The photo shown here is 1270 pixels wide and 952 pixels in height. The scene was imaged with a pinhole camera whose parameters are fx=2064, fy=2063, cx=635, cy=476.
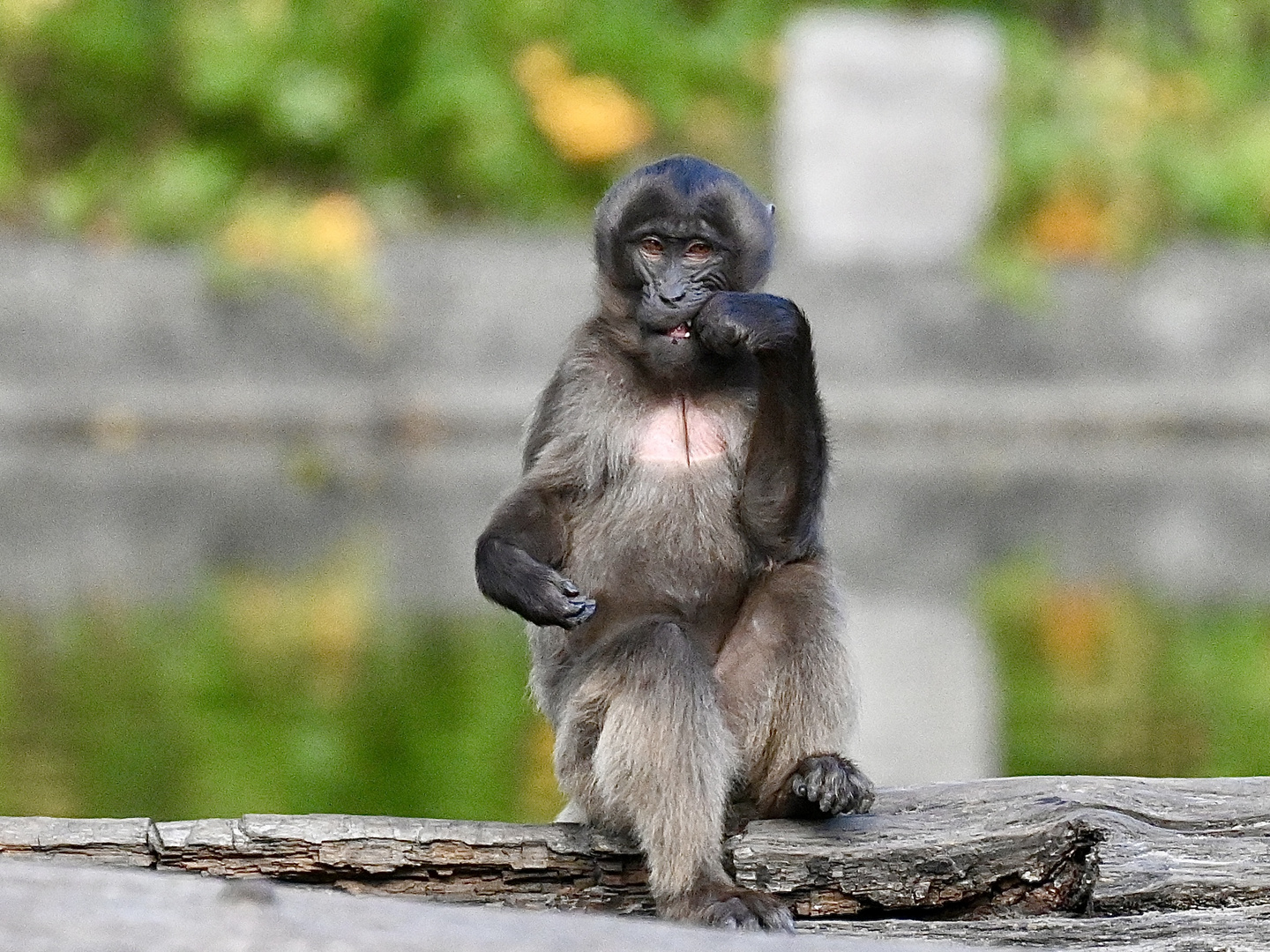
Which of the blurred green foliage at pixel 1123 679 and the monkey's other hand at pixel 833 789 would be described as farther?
the blurred green foliage at pixel 1123 679

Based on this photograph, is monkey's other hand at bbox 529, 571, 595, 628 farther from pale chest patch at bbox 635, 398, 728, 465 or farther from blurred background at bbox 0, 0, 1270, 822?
blurred background at bbox 0, 0, 1270, 822

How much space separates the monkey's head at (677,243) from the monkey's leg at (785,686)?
60 centimetres

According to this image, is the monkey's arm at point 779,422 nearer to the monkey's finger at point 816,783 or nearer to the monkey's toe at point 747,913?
the monkey's finger at point 816,783

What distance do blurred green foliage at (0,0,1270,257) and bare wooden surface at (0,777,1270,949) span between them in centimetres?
1355

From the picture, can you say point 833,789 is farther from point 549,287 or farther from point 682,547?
point 549,287

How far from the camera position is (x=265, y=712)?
800cm

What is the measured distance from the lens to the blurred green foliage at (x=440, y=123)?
18016mm

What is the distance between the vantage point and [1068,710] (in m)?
8.05

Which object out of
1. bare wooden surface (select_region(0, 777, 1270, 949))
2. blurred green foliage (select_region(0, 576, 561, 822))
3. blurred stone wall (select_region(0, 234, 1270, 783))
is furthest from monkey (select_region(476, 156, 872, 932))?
blurred stone wall (select_region(0, 234, 1270, 783))

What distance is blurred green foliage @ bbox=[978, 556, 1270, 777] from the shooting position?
7.21m

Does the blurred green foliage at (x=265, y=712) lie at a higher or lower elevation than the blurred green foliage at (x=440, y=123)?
lower

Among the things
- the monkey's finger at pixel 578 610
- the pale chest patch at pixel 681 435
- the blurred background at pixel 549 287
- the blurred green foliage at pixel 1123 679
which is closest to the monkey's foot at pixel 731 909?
the monkey's finger at pixel 578 610

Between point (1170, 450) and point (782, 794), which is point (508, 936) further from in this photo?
point (1170, 450)

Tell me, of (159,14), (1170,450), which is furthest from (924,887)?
(159,14)
